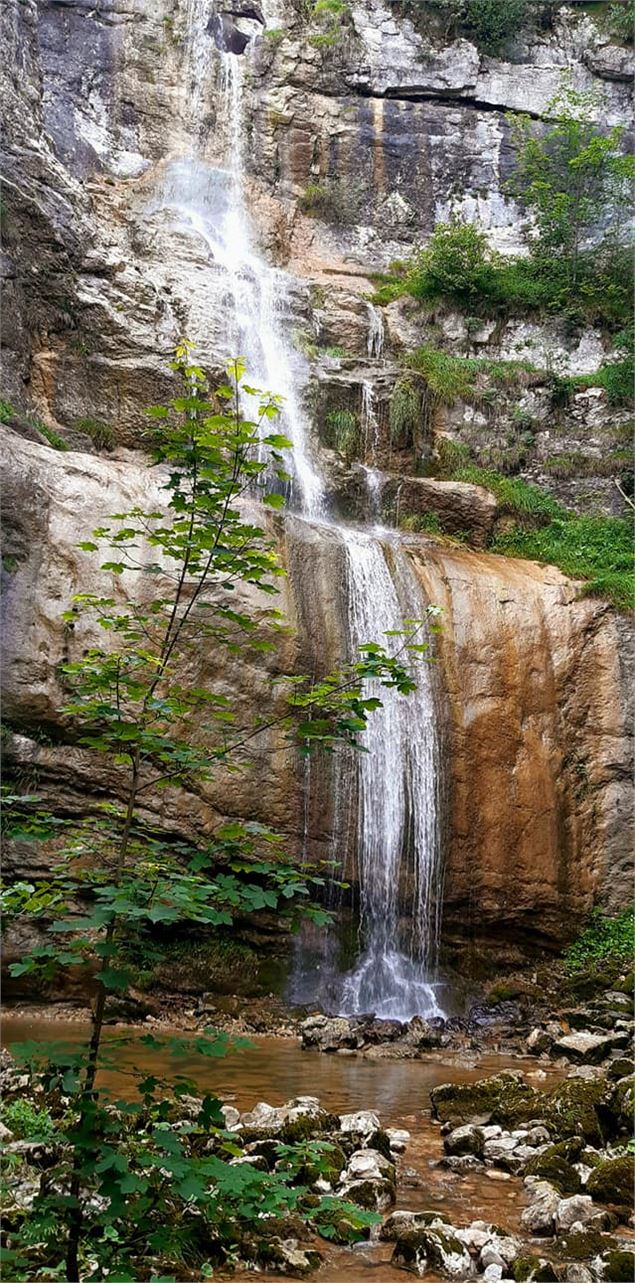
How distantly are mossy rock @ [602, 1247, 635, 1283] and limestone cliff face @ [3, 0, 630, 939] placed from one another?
6480 mm

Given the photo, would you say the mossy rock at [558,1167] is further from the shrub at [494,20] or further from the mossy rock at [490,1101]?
the shrub at [494,20]

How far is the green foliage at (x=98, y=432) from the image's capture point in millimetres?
12758

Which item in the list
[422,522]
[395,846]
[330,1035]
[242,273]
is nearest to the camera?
[330,1035]

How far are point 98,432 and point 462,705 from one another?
21.0 ft

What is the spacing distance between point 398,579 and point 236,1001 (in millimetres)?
5531

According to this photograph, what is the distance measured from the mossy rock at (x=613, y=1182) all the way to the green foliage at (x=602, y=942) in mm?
6579

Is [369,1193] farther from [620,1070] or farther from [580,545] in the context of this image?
[580,545]

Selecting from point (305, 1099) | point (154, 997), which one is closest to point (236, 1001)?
point (154, 997)

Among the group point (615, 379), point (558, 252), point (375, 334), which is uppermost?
point (558, 252)

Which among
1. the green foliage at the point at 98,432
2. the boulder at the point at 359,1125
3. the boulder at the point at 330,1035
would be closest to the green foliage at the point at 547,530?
the green foliage at the point at 98,432

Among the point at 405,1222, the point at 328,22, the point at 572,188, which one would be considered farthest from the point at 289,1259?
the point at 328,22

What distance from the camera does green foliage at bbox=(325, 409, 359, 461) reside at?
1516cm

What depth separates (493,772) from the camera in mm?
11109

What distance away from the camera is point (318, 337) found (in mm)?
16875
